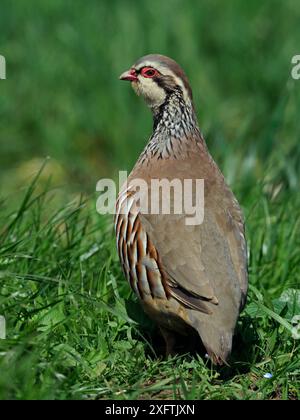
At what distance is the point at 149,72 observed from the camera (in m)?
4.67

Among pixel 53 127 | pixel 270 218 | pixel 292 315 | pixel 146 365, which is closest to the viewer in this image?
pixel 146 365

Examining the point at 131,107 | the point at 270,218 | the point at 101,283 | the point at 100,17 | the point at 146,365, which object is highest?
the point at 100,17

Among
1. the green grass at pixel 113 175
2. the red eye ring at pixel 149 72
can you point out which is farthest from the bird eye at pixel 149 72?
the green grass at pixel 113 175

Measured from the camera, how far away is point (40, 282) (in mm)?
4332

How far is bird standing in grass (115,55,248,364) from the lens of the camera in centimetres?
396

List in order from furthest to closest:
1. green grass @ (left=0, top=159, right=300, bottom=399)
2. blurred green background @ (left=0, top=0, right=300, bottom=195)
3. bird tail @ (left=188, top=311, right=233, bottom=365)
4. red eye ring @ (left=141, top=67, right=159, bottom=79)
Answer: blurred green background @ (left=0, top=0, right=300, bottom=195)
red eye ring @ (left=141, top=67, right=159, bottom=79)
bird tail @ (left=188, top=311, right=233, bottom=365)
green grass @ (left=0, top=159, right=300, bottom=399)

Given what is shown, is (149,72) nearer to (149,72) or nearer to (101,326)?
(149,72)

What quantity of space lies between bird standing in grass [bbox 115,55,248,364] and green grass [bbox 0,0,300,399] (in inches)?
7.5

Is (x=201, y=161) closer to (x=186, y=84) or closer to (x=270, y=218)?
(x=186, y=84)

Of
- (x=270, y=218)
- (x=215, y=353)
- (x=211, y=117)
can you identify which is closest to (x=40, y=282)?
(x=215, y=353)

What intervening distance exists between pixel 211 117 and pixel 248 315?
2736 millimetres

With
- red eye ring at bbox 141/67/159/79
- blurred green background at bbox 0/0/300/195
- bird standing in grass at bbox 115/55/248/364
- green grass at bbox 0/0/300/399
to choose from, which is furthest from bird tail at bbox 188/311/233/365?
blurred green background at bbox 0/0/300/195

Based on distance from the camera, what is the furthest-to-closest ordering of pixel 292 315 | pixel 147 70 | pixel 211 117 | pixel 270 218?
1. pixel 211 117
2. pixel 270 218
3. pixel 147 70
4. pixel 292 315

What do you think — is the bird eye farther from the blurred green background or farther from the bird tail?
the blurred green background
